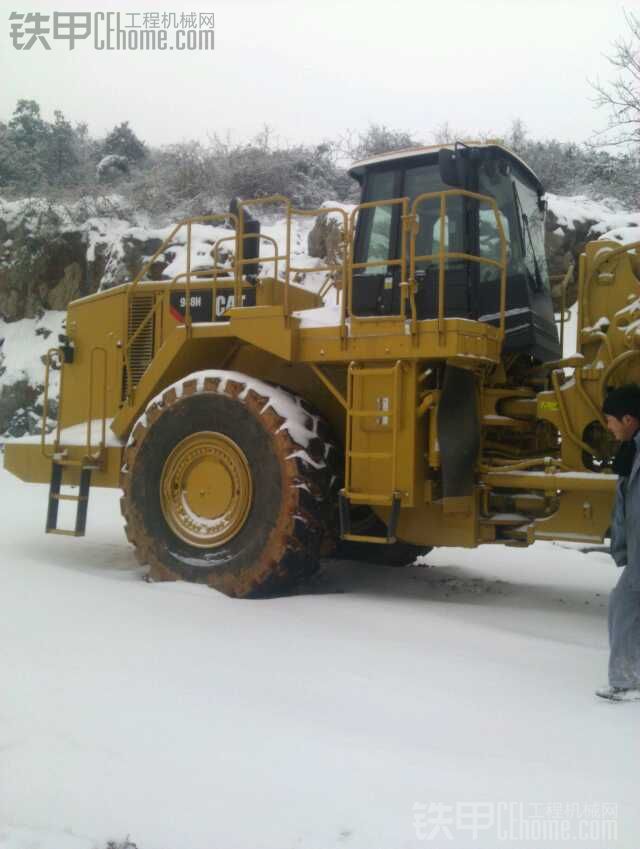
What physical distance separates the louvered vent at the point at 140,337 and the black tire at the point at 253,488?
56.1 inches

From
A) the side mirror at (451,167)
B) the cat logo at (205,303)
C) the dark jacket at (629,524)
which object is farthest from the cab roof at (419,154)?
the dark jacket at (629,524)

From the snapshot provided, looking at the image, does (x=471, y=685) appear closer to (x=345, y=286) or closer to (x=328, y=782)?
(x=328, y=782)

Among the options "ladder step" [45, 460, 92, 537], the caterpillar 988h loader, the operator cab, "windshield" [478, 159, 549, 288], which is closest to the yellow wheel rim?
the caterpillar 988h loader

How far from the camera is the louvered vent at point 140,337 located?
772cm

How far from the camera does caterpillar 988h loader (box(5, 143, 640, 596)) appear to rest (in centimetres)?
548

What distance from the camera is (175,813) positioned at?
269 cm

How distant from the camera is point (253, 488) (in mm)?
5871

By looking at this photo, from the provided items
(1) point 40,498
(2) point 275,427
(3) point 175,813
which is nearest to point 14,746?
(3) point 175,813

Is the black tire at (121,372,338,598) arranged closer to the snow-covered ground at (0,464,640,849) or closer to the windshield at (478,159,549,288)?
the snow-covered ground at (0,464,640,849)

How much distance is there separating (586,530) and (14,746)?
3.55 meters

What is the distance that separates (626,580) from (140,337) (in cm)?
517

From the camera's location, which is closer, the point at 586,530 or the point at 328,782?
the point at 328,782

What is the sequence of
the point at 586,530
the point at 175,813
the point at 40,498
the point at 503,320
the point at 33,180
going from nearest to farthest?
1. the point at 175,813
2. the point at 586,530
3. the point at 503,320
4. the point at 40,498
5. the point at 33,180

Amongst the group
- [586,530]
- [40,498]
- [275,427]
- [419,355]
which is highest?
[419,355]
